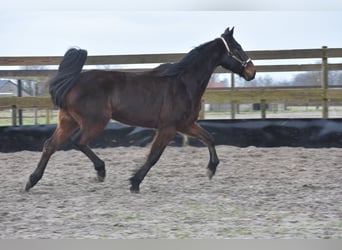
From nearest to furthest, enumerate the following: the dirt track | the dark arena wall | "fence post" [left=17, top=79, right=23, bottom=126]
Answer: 1. the dirt track
2. "fence post" [left=17, top=79, right=23, bottom=126]
3. the dark arena wall

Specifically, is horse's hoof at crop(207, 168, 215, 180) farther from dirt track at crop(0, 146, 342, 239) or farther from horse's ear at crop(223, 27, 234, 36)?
horse's ear at crop(223, 27, 234, 36)

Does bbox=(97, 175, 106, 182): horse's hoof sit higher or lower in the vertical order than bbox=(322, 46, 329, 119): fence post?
lower

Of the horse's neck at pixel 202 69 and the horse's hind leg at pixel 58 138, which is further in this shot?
the horse's neck at pixel 202 69

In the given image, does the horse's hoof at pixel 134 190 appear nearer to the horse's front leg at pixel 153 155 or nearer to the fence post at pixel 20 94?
the horse's front leg at pixel 153 155

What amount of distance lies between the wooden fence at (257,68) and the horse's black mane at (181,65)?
3.29 ft

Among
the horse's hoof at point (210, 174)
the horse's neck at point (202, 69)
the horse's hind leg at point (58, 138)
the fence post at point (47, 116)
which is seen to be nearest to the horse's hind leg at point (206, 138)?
the horse's hoof at point (210, 174)

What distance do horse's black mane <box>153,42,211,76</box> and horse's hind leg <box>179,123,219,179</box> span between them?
44 cm

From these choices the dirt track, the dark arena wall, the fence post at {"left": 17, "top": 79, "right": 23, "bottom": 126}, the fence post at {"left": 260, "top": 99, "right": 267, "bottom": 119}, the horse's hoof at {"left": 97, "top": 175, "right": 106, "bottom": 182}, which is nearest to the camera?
the dirt track

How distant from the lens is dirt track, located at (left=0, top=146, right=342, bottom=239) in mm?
2701

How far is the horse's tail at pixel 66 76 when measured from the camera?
3.66 m

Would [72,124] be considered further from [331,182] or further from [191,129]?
[331,182]

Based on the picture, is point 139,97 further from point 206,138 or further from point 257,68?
point 257,68

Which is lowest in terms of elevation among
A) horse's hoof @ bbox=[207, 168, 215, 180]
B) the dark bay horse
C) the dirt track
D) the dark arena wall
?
the dirt track

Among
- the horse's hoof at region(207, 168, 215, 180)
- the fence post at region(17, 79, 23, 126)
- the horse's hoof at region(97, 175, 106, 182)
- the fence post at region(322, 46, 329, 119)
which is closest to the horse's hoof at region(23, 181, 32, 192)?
the horse's hoof at region(97, 175, 106, 182)
